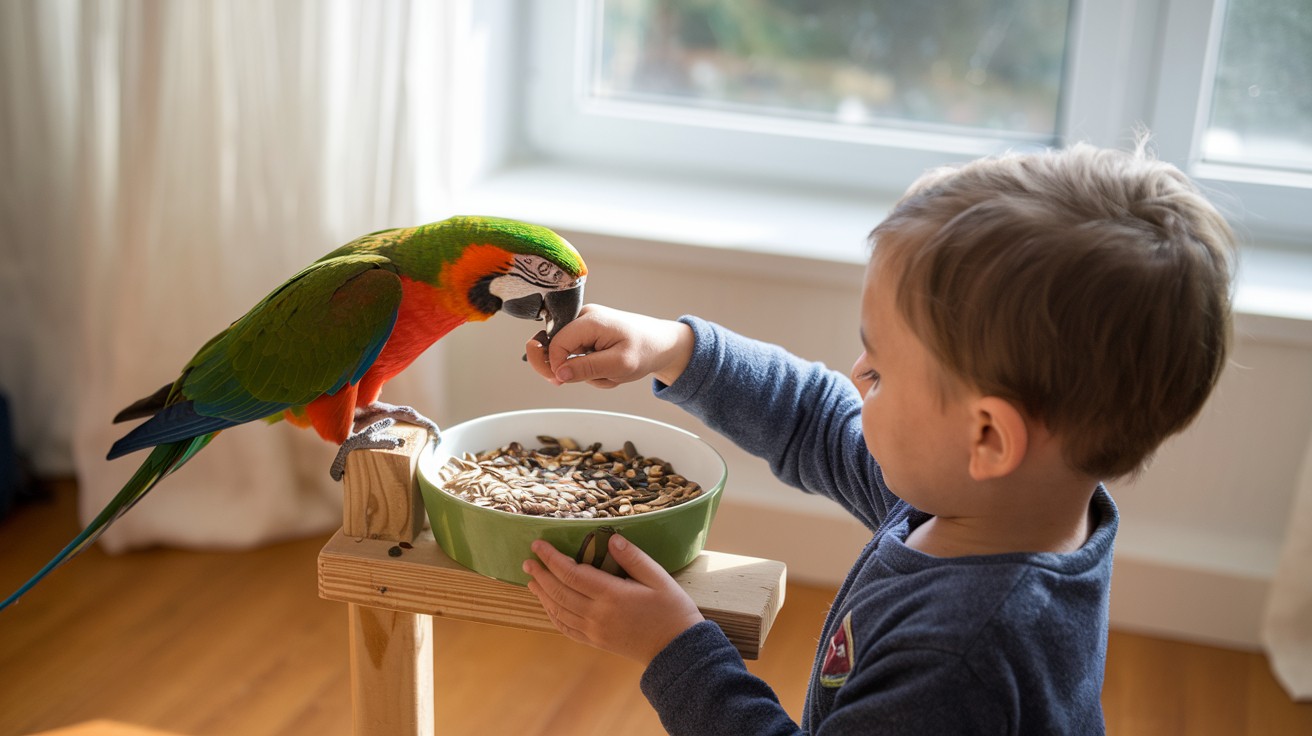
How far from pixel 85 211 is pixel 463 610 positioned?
4.15 ft

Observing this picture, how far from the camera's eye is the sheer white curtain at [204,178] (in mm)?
1620

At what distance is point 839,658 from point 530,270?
15.5 inches

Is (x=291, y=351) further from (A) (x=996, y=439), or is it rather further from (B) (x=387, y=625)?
(A) (x=996, y=439)

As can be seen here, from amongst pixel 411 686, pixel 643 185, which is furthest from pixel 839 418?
pixel 643 185

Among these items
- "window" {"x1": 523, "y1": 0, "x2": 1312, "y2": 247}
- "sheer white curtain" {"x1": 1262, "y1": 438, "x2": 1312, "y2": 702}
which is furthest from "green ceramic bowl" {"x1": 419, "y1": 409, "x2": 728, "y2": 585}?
"window" {"x1": 523, "y1": 0, "x2": 1312, "y2": 247}

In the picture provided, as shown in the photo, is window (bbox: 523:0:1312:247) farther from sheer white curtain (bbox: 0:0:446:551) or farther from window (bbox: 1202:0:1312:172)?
sheer white curtain (bbox: 0:0:446:551)

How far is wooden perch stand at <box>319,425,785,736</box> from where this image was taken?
0.79m

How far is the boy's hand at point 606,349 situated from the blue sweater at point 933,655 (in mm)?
226

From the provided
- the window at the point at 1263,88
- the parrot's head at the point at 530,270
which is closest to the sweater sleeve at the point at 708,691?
the parrot's head at the point at 530,270

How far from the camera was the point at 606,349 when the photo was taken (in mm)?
898

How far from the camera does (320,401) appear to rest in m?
0.97

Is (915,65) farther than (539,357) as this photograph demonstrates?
Yes

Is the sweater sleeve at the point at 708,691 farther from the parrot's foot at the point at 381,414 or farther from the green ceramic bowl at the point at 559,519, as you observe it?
the parrot's foot at the point at 381,414

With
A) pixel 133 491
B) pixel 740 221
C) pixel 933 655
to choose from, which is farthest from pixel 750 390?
pixel 740 221
